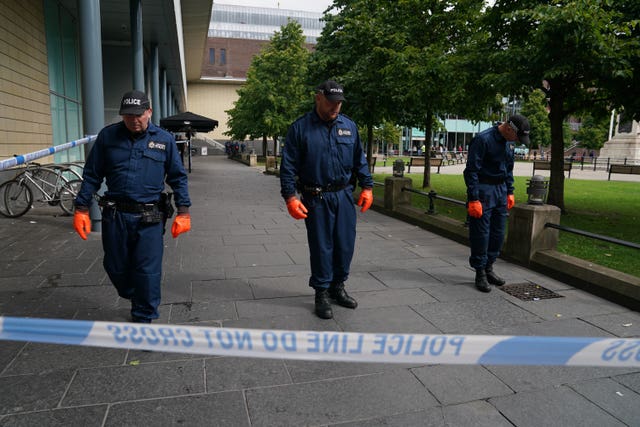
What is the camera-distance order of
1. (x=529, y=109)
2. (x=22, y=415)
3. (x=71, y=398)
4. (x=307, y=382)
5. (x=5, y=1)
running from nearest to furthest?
(x=22, y=415), (x=71, y=398), (x=307, y=382), (x=5, y=1), (x=529, y=109)

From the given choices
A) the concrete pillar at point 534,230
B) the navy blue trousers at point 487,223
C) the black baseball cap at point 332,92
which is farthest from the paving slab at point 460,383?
the concrete pillar at point 534,230

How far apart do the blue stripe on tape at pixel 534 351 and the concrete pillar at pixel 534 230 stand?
426cm

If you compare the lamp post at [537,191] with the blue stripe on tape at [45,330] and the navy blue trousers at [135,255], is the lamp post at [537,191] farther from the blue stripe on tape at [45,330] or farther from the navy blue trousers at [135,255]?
the blue stripe on tape at [45,330]

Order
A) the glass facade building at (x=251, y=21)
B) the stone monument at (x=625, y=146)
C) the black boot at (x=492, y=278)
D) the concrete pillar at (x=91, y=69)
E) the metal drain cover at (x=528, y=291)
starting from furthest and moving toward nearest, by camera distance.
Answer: the glass facade building at (x=251, y=21), the stone monument at (x=625, y=146), the concrete pillar at (x=91, y=69), the black boot at (x=492, y=278), the metal drain cover at (x=528, y=291)

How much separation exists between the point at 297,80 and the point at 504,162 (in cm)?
2874

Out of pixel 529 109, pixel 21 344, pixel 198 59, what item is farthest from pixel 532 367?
pixel 529 109

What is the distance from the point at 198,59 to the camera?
36438 mm

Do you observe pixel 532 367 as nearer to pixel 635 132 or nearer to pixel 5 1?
pixel 5 1

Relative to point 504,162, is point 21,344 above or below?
below

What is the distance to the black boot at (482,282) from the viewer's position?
16.5 ft

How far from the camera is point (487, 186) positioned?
5.01m

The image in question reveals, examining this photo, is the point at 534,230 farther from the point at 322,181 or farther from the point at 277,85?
the point at 277,85

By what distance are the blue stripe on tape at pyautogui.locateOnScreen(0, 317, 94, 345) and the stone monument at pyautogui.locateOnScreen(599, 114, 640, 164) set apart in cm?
3879

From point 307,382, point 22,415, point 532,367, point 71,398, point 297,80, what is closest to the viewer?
point 22,415
